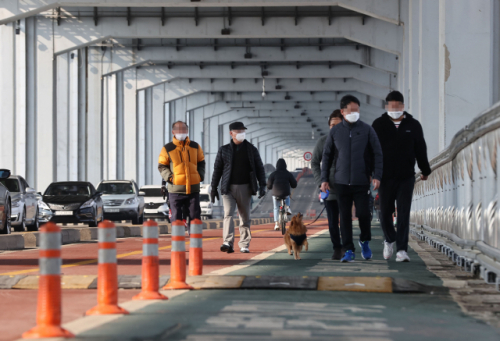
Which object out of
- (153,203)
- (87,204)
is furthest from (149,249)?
(153,203)

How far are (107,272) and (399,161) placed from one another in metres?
5.77

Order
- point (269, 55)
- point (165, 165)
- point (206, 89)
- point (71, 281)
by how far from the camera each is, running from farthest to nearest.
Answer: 1. point (206, 89)
2. point (269, 55)
3. point (165, 165)
4. point (71, 281)

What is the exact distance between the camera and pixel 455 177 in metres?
10.7

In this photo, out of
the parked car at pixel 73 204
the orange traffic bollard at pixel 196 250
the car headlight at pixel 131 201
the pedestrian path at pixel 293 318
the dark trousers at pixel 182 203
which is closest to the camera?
the pedestrian path at pixel 293 318

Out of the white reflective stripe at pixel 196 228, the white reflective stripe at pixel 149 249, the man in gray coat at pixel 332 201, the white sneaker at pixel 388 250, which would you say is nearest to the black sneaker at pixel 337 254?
the man in gray coat at pixel 332 201

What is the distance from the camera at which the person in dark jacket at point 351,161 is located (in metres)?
10.4

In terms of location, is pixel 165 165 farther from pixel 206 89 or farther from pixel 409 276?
pixel 206 89

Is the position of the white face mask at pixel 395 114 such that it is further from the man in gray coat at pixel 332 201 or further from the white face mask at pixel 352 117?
the man in gray coat at pixel 332 201

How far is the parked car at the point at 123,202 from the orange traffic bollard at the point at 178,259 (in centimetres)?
2265

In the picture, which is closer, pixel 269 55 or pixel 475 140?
pixel 475 140

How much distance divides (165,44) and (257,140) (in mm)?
60391

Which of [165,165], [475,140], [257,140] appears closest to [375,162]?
[475,140]

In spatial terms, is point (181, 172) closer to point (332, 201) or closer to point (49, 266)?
point (332, 201)

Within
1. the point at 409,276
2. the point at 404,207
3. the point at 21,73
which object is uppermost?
the point at 21,73
